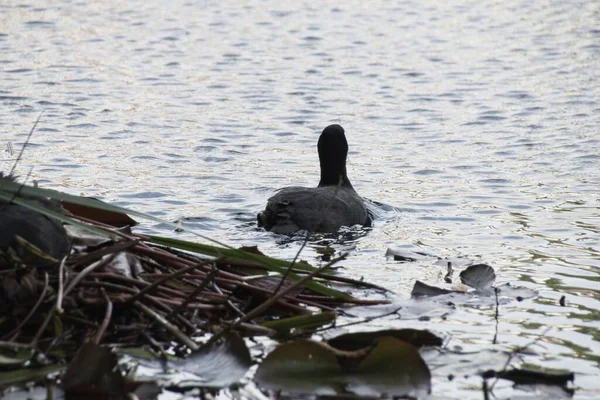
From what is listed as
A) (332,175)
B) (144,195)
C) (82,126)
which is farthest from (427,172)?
(82,126)

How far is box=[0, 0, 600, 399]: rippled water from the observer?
6.91 metres

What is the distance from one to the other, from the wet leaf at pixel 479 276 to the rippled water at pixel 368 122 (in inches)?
9.6

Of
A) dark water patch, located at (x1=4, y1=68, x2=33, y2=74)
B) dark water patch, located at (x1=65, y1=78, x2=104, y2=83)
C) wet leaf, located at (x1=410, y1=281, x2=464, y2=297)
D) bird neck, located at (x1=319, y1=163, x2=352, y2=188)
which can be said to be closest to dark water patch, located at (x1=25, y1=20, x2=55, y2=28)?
dark water patch, located at (x1=4, y1=68, x2=33, y2=74)

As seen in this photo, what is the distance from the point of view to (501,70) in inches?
558

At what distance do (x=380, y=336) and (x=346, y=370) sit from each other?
0.23m

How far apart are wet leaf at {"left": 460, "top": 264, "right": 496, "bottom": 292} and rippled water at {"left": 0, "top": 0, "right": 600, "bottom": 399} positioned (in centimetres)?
25

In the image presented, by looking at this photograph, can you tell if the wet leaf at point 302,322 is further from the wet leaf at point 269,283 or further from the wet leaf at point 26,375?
the wet leaf at point 26,375

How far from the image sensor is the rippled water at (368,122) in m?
6.91

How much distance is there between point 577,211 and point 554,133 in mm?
2921

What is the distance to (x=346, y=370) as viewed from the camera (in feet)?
14.2

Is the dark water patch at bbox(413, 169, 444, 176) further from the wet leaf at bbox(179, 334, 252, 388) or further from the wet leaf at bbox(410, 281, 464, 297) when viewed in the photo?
the wet leaf at bbox(179, 334, 252, 388)

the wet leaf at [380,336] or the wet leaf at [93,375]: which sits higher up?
the wet leaf at [93,375]

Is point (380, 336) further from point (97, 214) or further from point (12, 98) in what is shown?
point (12, 98)

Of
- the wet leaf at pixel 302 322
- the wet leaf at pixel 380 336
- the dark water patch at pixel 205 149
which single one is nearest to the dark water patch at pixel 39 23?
the dark water patch at pixel 205 149
